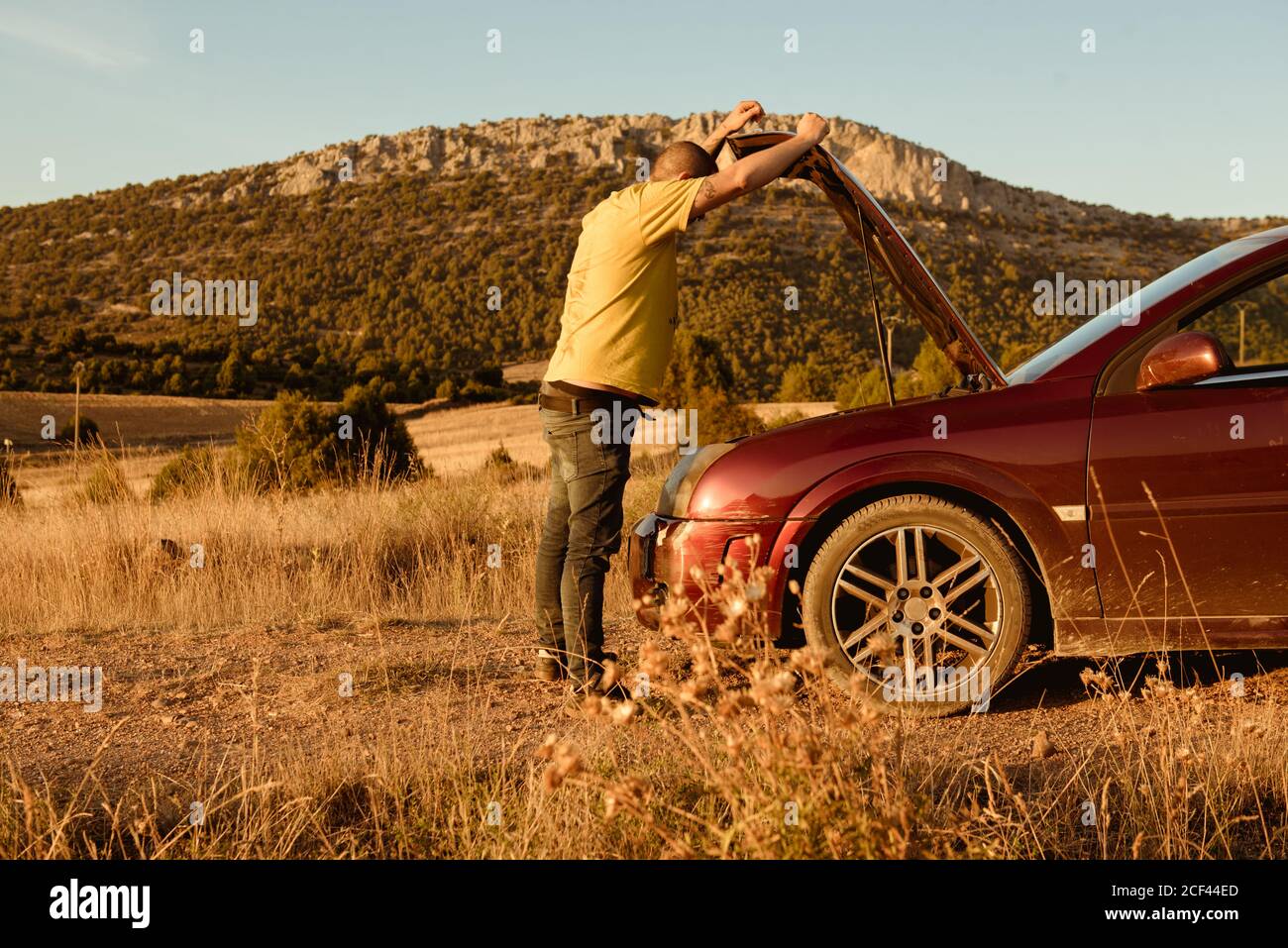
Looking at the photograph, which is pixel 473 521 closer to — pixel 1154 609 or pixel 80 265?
pixel 1154 609

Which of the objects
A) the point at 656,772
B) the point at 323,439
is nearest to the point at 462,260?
the point at 323,439

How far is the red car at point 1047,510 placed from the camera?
397cm

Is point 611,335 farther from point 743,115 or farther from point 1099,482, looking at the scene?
point 1099,482

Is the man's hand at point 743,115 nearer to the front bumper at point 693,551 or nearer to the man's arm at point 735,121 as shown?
the man's arm at point 735,121

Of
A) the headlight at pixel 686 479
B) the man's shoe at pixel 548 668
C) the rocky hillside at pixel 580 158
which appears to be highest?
the rocky hillside at pixel 580 158

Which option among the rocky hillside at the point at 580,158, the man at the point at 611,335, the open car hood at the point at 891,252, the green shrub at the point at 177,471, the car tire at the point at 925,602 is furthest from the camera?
the rocky hillside at the point at 580,158

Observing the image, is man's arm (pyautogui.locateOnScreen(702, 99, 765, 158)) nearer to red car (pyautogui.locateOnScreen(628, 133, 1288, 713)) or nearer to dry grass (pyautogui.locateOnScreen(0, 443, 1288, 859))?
red car (pyautogui.locateOnScreen(628, 133, 1288, 713))

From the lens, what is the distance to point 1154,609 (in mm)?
4043

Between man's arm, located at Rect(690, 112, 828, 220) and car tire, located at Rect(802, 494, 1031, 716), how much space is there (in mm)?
1309

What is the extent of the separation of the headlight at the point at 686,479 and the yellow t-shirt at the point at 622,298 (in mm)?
376

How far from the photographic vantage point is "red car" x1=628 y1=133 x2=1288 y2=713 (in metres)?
3.97

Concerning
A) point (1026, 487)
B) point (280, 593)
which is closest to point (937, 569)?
point (1026, 487)

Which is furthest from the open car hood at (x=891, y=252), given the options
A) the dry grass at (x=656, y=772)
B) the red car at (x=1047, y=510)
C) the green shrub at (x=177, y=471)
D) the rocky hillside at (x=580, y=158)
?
the rocky hillside at (x=580, y=158)

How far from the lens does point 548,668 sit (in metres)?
4.96
